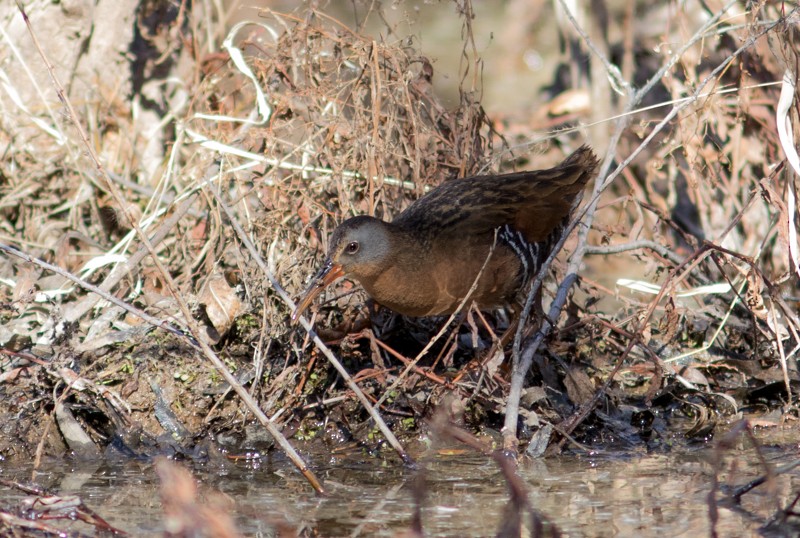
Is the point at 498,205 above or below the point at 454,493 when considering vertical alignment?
above

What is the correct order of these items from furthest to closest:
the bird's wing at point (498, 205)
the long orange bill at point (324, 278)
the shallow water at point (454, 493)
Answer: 1. the bird's wing at point (498, 205)
2. the long orange bill at point (324, 278)
3. the shallow water at point (454, 493)

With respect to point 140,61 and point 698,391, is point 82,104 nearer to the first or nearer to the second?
point 140,61

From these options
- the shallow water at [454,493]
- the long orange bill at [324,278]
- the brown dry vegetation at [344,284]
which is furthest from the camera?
the brown dry vegetation at [344,284]

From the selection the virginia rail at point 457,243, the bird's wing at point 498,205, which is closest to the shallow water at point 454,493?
the virginia rail at point 457,243

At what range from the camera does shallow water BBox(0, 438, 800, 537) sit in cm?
307

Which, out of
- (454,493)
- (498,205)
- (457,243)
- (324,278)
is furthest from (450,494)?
(498,205)

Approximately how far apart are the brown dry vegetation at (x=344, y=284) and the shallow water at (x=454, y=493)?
22cm

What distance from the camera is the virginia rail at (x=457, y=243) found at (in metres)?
3.93

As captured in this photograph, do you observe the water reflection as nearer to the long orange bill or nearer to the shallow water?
the shallow water

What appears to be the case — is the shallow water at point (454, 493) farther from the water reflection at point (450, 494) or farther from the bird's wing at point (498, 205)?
the bird's wing at point (498, 205)

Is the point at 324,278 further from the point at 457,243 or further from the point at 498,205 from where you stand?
the point at 498,205

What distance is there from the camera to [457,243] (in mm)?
4164

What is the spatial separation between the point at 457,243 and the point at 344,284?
26.4 inches

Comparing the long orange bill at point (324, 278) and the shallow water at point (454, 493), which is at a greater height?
the long orange bill at point (324, 278)
